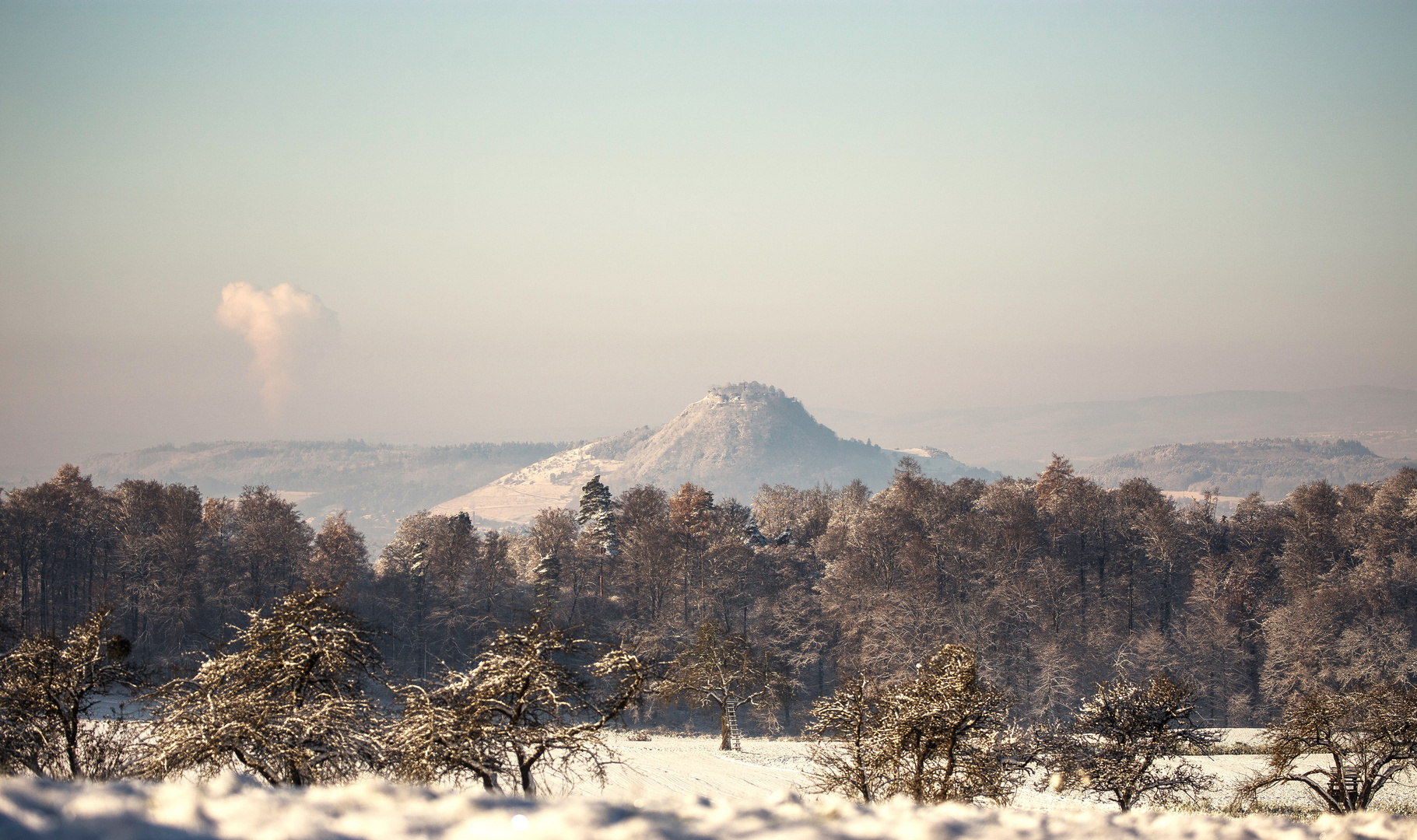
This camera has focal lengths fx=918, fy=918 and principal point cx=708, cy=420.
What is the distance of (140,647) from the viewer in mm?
66062

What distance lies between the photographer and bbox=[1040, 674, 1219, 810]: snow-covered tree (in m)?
25.4

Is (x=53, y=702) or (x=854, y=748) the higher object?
(x=53, y=702)

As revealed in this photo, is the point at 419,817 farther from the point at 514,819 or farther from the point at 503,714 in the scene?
the point at 503,714

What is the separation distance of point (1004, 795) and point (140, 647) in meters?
66.4

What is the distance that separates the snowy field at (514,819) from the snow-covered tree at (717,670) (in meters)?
48.0

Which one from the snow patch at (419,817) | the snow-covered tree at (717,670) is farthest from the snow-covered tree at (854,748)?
the snow-covered tree at (717,670)

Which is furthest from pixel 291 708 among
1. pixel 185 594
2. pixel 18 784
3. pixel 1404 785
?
pixel 185 594

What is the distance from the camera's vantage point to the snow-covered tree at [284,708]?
12.6 meters

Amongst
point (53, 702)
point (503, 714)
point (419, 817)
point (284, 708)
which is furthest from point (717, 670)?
point (419, 817)

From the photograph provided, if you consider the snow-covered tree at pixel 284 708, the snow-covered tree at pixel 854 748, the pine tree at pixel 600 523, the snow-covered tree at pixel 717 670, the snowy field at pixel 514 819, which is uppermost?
the snowy field at pixel 514 819

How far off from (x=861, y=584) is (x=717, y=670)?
1994cm

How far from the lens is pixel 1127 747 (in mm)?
25938

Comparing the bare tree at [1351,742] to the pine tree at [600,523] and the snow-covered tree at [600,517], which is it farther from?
the snow-covered tree at [600,517]

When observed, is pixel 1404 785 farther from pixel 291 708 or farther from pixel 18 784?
pixel 18 784
